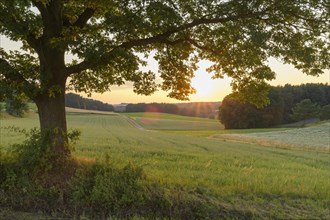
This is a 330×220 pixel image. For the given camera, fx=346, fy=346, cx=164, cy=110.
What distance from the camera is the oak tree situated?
34.3 ft

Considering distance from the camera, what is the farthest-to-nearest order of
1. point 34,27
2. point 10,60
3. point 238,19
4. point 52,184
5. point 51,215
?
point 10,60
point 238,19
point 34,27
point 52,184
point 51,215

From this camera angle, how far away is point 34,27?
1035 cm

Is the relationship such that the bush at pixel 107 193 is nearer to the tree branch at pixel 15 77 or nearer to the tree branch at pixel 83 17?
the tree branch at pixel 15 77

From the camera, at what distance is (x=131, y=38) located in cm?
1216

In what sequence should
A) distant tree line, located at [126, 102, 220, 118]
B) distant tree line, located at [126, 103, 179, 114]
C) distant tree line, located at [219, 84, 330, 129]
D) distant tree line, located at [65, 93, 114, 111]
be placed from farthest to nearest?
distant tree line, located at [126, 103, 179, 114] < distant tree line, located at [126, 102, 220, 118] < distant tree line, located at [65, 93, 114, 111] < distant tree line, located at [219, 84, 330, 129]


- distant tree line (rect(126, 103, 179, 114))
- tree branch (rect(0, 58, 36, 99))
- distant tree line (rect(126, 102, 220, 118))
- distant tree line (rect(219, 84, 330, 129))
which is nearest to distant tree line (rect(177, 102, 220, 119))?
distant tree line (rect(126, 102, 220, 118))

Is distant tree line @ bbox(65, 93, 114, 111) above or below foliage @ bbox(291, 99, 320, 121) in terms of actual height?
above

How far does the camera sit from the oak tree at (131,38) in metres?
10.5

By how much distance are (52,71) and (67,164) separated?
327 centimetres

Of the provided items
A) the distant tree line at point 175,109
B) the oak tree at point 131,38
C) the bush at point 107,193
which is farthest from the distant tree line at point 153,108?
the bush at point 107,193

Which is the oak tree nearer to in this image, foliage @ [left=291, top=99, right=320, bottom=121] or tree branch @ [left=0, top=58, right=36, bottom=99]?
tree branch @ [left=0, top=58, right=36, bottom=99]

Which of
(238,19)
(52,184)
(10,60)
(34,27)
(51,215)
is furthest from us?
(10,60)

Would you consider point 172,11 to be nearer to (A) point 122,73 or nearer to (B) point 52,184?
(A) point 122,73

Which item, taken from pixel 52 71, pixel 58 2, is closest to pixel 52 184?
pixel 52 71
